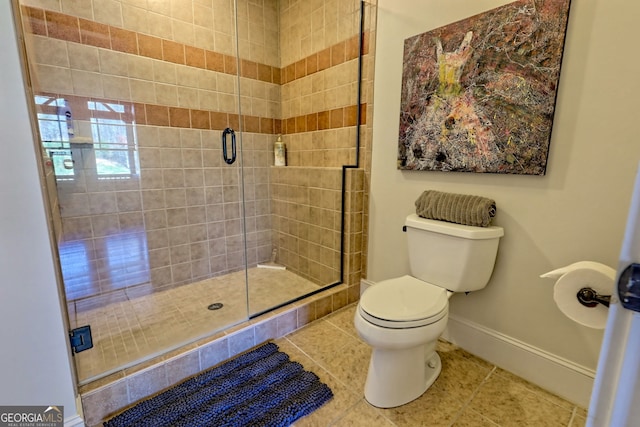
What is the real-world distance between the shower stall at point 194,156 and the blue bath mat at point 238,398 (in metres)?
0.23

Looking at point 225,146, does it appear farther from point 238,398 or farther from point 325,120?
point 238,398

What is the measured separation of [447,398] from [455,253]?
0.67 m

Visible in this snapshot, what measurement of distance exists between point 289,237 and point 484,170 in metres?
1.66

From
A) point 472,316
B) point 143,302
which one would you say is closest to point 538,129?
point 472,316

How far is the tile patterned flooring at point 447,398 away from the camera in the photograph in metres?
1.21

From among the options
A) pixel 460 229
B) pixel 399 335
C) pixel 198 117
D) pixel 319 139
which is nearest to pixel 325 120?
pixel 319 139

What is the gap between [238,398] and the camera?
1304mm

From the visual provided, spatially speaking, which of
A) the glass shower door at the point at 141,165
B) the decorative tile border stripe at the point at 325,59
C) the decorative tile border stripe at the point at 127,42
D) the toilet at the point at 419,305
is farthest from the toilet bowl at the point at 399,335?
the decorative tile border stripe at the point at 127,42

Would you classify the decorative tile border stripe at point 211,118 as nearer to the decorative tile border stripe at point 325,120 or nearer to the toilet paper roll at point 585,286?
the decorative tile border stripe at point 325,120

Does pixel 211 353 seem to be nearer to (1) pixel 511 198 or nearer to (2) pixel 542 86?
(1) pixel 511 198

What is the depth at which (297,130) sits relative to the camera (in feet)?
8.54

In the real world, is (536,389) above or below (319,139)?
below

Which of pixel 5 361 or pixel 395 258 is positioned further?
pixel 395 258

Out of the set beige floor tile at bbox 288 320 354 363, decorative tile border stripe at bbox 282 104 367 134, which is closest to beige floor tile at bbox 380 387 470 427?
beige floor tile at bbox 288 320 354 363
